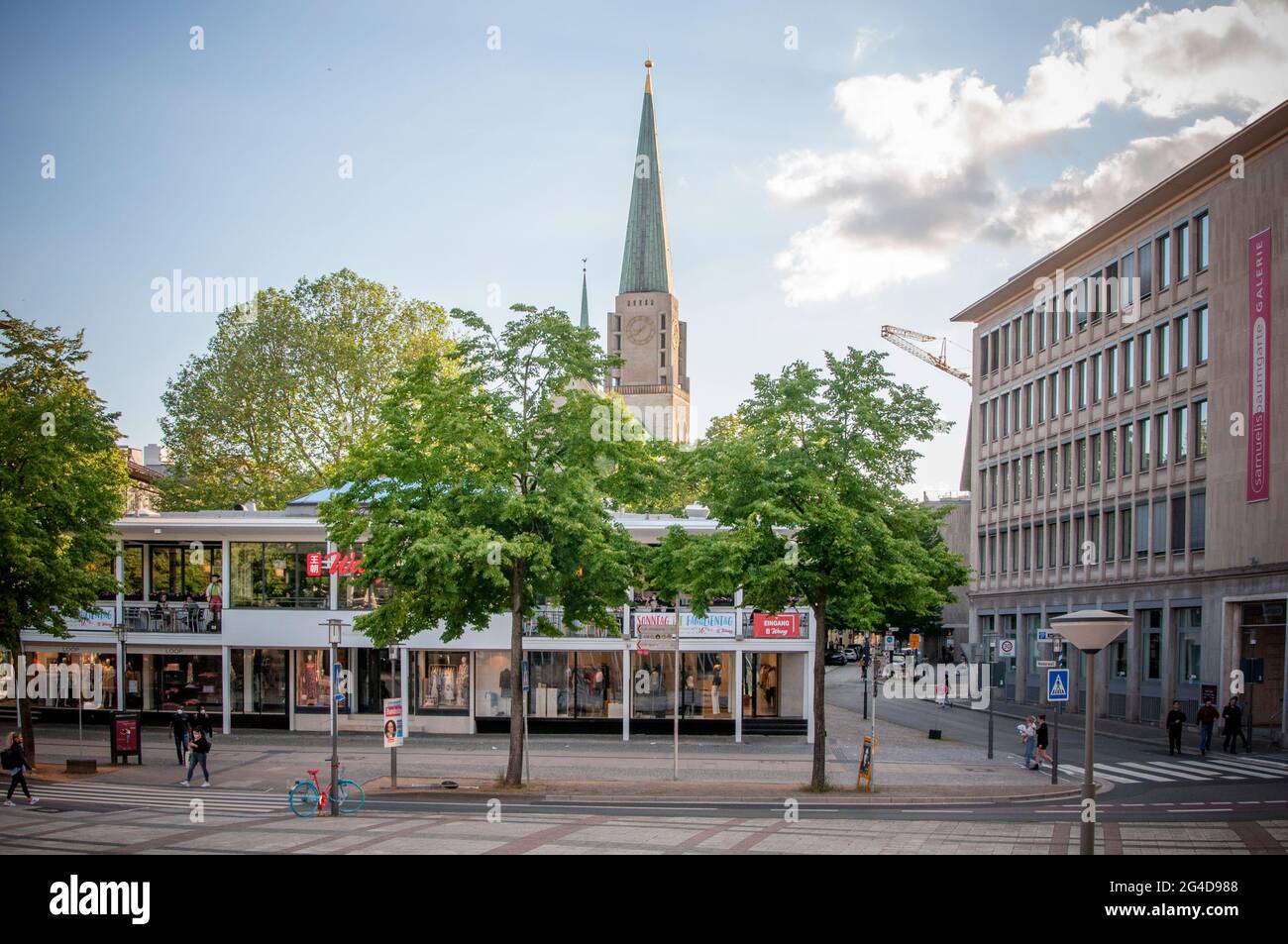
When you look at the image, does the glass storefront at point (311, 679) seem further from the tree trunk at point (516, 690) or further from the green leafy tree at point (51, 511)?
the tree trunk at point (516, 690)

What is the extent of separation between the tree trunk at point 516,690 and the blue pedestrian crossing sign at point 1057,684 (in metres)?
12.7

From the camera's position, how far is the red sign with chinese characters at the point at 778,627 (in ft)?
136

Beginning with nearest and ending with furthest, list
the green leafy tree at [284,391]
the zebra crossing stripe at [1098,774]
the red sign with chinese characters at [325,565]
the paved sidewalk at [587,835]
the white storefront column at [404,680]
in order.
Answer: the paved sidewalk at [587,835]
the zebra crossing stripe at [1098,774]
the white storefront column at [404,680]
the red sign with chinese characters at [325,565]
the green leafy tree at [284,391]

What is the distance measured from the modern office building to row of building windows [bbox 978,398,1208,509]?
11cm

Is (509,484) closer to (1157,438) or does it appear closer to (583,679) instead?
(583,679)

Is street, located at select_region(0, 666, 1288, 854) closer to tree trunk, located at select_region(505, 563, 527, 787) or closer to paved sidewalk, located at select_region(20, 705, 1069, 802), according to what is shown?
paved sidewalk, located at select_region(20, 705, 1069, 802)

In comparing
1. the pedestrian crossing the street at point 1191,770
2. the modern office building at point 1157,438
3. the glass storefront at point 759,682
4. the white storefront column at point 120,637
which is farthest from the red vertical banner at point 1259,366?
the white storefront column at point 120,637

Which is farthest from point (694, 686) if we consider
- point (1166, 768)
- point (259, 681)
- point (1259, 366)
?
point (1259, 366)

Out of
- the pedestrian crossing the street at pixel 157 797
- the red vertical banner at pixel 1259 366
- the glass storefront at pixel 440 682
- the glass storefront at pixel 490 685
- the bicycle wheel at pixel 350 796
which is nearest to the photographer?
the bicycle wheel at pixel 350 796

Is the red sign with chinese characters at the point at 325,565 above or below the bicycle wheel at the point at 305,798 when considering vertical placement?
above

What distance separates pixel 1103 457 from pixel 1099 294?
25.7ft

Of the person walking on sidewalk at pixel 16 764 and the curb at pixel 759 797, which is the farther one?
the curb at pixel 759 797
